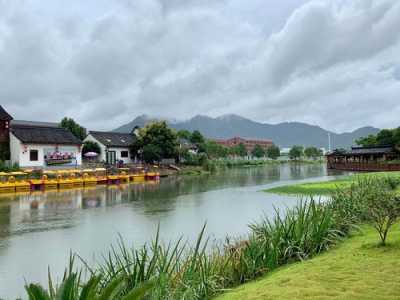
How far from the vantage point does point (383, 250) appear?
5891 mm

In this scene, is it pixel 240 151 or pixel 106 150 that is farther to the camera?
pixel 240 151

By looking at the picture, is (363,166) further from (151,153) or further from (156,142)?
(151,153)

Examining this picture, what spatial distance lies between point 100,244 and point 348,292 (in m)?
6.71

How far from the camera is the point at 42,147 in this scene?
32.1m

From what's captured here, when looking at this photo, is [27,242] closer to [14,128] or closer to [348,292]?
[348,292]

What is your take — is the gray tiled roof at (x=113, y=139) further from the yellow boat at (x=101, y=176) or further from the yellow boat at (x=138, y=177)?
the yellow boat at (x=101, y=176)

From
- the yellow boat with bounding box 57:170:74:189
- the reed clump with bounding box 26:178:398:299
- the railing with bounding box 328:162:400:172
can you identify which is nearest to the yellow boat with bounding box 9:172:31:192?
the yellow boat with bounding box 57:170:74:189

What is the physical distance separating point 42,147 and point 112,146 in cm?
1011

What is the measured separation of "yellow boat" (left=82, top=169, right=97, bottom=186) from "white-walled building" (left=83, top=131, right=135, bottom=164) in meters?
10.4

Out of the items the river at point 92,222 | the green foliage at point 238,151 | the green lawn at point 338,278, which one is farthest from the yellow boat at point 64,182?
the green foliage at point 238,151

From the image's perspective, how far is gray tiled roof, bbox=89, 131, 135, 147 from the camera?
41.8 m

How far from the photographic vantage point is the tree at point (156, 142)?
40.6m

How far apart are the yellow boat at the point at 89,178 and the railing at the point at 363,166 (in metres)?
26.8

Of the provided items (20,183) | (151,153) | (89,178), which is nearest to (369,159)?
(151,153)
